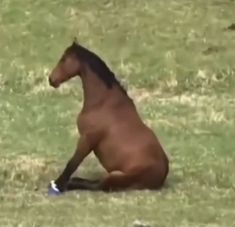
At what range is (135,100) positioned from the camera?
16656mm

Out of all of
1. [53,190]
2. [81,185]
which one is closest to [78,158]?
[81,185]

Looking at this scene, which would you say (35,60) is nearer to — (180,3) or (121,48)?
(121,48)

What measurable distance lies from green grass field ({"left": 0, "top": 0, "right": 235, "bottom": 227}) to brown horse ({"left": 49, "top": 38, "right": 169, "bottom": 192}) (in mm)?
199

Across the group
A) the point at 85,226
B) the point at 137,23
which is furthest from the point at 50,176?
the point at 137,23

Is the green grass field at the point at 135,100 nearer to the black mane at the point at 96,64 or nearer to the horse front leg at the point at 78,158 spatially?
the horse front leg at the point at 78,158

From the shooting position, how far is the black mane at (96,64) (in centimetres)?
1077

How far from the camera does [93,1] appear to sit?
20797mm

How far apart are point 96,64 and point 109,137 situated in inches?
27.9

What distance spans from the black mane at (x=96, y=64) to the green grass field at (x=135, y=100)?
3.39ft

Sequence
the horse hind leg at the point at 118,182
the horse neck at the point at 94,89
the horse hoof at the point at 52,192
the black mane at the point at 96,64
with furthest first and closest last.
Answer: the horse neck at the point at 94,89, the black mane at the point at 96,64, the horse hind leg at the point at 118,182, the horse hoof at the point at 52,192

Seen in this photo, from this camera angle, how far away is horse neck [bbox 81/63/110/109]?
1089 centimetres

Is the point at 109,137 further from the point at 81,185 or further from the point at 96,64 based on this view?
the point at 96,64

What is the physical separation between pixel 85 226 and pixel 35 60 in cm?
1008

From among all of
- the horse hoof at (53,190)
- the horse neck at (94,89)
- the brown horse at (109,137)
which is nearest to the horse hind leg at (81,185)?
the brown horse at (109,137)
